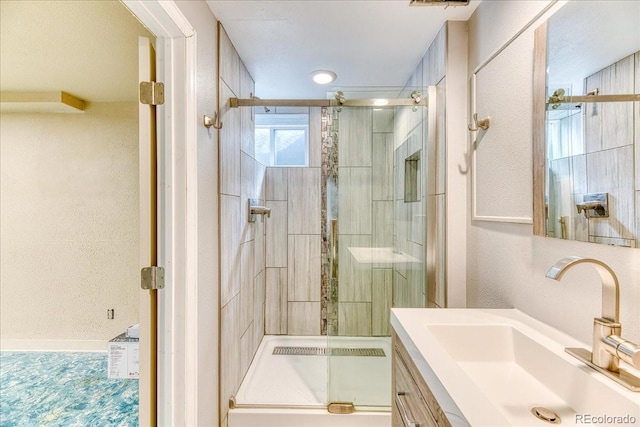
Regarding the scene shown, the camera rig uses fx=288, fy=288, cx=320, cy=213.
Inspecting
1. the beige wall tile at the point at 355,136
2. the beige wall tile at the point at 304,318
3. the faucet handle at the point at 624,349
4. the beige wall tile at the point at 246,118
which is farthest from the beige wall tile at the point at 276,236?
the faucet handle at the point at 624,349

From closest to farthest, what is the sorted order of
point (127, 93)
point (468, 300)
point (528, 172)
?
1. point (528, 172)
2. point (468, 300)
3. point (127, 93)

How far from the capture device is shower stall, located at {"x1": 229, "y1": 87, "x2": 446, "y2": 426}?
67.6 inches

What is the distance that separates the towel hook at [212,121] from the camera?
1389 mm

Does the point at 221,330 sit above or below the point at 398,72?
below

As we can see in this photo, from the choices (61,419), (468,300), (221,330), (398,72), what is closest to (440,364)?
(468,300)

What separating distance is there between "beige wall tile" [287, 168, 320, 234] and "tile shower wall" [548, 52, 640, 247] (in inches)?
81.9

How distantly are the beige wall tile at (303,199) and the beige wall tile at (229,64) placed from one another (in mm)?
1062

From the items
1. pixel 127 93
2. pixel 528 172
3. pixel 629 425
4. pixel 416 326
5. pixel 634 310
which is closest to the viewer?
pixel 629 425

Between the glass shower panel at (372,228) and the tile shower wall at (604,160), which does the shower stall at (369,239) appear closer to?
the glass shower panel at (372,228)

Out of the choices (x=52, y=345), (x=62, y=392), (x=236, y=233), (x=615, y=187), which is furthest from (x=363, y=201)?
(x=52, y=345)

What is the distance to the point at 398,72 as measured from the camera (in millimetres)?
2156

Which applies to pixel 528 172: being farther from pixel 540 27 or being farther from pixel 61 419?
pixel 61 419

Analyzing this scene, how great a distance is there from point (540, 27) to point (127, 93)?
9.61ft

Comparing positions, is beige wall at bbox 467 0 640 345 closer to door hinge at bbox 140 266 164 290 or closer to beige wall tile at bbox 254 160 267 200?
door hinge at bbox 140 266 164 290
